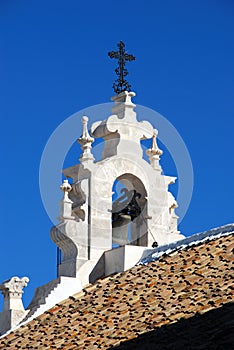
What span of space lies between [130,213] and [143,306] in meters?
4.86

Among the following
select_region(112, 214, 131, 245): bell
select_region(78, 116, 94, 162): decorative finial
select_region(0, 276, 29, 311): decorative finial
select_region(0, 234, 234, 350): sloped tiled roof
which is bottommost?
select_region(0, 234, 234, 350): sloped tiled roof

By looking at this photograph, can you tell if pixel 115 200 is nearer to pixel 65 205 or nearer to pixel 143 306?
pixel 65 205

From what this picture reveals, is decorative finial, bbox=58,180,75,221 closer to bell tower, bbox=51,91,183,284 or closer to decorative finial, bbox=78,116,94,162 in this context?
bell tower, bbox=51,91,183,284

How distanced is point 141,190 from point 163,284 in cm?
428

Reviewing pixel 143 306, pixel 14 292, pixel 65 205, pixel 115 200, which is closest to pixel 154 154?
pixel 115 200

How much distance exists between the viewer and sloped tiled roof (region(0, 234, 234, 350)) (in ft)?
81.5

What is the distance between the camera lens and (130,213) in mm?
31469

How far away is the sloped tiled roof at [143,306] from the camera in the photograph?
24.8 meters

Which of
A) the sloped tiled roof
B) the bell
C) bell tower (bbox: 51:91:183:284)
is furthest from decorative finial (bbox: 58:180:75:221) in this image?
the sloped tiled roof

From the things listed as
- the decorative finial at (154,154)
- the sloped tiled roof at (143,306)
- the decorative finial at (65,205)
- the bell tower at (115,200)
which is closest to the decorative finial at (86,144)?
the bell tower at (115,200)

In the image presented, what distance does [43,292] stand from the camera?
30.7m

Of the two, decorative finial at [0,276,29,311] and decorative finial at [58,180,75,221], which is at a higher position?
decorative finial at [58,180,75,221]

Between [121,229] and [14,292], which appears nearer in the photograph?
[14,292]

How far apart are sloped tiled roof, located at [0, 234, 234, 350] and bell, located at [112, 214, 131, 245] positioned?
1.82 meters
